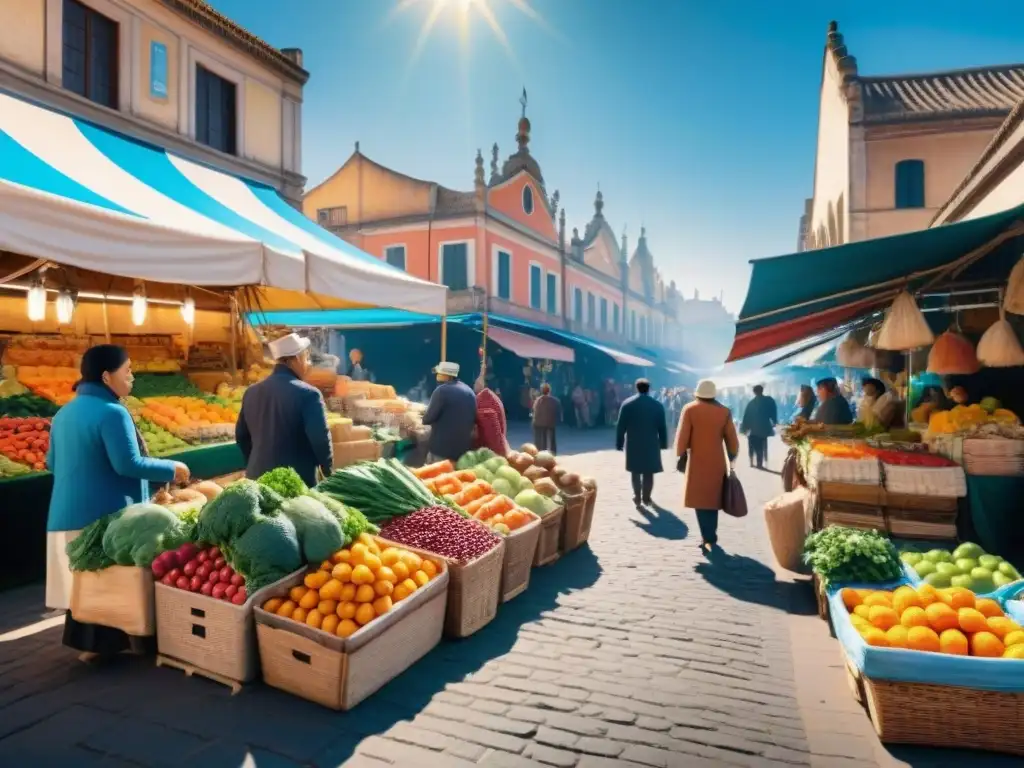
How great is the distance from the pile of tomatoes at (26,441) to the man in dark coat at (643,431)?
627 cm

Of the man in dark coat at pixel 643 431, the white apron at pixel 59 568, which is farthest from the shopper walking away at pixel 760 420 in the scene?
the white apron at pixel 59 568

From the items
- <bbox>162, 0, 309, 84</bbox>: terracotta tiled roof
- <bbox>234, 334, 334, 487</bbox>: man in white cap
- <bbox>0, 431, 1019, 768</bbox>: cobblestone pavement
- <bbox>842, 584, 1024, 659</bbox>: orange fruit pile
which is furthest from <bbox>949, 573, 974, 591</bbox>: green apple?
<bbox>162, 0, 309, 84</bbox>: terracotta tiled roof

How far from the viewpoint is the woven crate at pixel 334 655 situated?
3.35m

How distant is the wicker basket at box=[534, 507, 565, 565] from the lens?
601cm

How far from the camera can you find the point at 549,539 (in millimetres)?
6152

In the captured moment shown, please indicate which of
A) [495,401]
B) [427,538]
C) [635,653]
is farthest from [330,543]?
[495,401]

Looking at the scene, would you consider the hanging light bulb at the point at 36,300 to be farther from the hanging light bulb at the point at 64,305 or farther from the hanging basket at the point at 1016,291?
the hanging basket at the point at 1016,291

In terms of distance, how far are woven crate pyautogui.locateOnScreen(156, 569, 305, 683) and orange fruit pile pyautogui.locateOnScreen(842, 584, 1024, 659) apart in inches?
126

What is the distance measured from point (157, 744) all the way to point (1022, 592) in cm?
472

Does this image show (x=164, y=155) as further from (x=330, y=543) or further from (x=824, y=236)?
(x=824, y=236)

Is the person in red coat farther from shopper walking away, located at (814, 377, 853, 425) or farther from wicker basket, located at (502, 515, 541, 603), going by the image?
shopper walking away, located at (814, 377, 853, 425)

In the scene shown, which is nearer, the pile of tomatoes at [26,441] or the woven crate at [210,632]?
the woven crate at [210,632]

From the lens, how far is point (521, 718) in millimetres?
3365

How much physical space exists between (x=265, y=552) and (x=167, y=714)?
0.88 m
